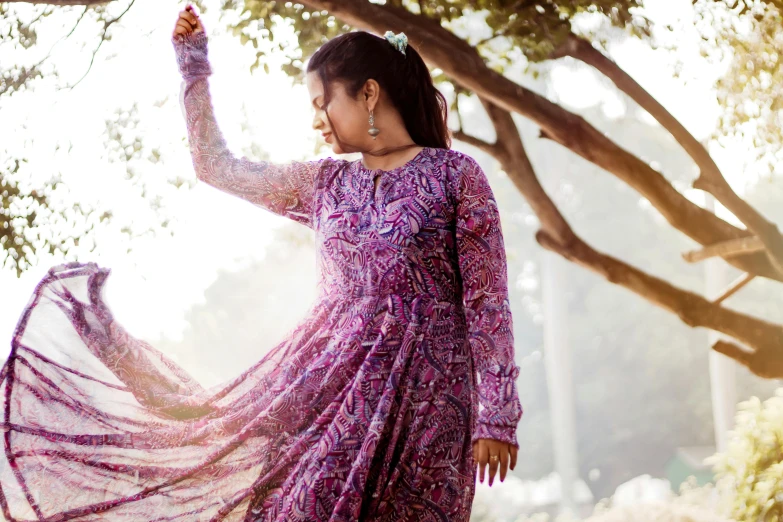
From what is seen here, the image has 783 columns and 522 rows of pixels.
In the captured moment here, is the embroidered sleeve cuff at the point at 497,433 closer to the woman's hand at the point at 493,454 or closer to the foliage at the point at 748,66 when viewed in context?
the woman's hand at the point at 493,454

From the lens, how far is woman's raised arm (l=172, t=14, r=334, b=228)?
198 centimetres

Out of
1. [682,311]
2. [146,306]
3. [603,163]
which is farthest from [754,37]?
[146,306]

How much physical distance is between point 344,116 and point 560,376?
16607 mm

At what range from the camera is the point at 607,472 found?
698 inches

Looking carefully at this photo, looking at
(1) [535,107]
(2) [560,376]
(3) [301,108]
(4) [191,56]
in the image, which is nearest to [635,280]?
(1) [535,107]

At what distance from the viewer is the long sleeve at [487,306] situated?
5.47ft

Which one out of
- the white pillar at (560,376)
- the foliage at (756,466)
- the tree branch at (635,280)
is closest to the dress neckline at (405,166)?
the tree branch at (635,280)

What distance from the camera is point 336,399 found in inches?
68.1

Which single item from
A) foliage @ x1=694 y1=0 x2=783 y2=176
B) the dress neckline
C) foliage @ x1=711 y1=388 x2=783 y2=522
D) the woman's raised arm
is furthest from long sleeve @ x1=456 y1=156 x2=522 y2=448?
foliage @ x1=711 y1=388 x2=783 y2=522

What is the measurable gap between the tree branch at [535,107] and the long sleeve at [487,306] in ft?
6.78

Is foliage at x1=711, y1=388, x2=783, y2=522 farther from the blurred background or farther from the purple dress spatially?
the purple dress

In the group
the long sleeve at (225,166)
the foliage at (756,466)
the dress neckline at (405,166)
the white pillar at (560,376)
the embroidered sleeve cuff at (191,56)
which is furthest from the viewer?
the white pillar at (560,376)

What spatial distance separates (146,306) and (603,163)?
5.39 m

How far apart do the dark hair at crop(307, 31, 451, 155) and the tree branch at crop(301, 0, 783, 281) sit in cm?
179
